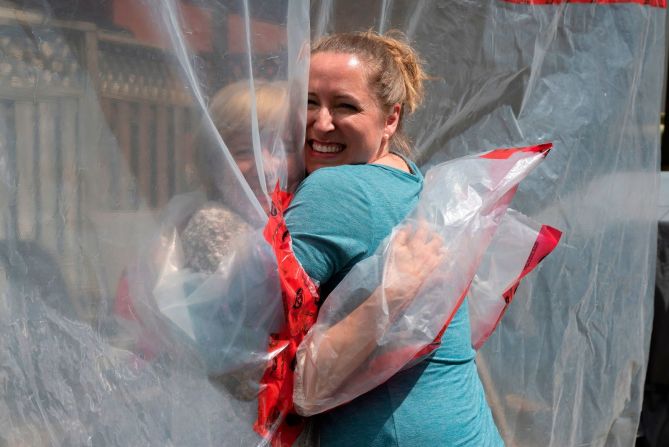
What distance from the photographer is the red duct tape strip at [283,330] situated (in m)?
1.31

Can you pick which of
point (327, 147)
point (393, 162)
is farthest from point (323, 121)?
point (393, 162)

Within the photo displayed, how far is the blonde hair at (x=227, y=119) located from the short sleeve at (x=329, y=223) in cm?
14

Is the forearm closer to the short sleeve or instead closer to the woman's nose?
the short sleeve

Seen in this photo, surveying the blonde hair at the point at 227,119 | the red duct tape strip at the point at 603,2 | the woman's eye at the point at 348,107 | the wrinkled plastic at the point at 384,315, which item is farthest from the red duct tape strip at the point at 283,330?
the red duct tape strip at the point at 603,2

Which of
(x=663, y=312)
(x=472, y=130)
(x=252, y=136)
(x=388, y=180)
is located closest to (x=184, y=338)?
(x=252, y=136)

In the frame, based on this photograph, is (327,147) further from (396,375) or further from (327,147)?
(396,375)

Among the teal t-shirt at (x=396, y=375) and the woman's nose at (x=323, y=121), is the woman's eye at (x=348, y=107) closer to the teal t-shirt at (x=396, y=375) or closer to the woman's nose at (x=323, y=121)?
the woman's nose at (x=323, y=121)

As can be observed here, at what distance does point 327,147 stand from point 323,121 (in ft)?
0.18

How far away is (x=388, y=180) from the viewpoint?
1.48 metres

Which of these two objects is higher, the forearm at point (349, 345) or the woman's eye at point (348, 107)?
the woman's eye at point (348, 107)

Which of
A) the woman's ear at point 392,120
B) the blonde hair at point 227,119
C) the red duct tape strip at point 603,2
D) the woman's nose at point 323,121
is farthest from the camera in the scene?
the red duct tape strip at point 603,2

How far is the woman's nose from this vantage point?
155 centimetres

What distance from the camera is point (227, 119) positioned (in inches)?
52.3

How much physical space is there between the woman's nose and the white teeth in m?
0.04
